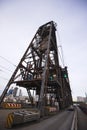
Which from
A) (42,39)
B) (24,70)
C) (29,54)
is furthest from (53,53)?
(24,70)

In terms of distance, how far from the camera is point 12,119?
8.74 meters

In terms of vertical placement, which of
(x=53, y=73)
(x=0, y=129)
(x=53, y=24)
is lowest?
(x=0, y=129)

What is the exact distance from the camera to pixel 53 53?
99.3ft

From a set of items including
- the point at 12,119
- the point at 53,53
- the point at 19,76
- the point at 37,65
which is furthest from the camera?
the point at 53,53

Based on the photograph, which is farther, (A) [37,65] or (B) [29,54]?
(A) [37,65]

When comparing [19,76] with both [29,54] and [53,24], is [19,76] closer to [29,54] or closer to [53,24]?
[29,54]

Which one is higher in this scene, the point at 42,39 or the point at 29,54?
the point at 42,39

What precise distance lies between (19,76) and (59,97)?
1399 cm

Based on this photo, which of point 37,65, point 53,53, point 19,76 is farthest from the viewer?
point 53,53

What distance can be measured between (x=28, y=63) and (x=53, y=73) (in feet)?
26.9

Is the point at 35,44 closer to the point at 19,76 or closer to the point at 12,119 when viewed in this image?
the point at 19,76

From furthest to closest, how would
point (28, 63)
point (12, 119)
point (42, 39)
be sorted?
point (42, 39) → point (28, 63) → point (12, 119)

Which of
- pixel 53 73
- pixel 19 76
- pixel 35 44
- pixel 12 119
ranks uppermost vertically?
pixel 35 44

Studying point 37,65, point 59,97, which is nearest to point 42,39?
point 37,65
